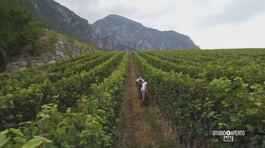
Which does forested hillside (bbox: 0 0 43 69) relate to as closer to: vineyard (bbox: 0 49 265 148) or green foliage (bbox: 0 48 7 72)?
green foliage (bbox: 0 48 7 72)

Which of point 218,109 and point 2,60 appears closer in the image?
point 218,109

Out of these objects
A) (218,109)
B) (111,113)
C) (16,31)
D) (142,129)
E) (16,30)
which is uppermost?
(16,30)

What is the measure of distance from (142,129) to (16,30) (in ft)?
125

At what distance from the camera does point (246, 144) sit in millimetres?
5664

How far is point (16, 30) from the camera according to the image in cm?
4741

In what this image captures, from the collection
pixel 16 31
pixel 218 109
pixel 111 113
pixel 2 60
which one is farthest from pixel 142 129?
pixel 16 31

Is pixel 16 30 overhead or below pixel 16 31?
overhead

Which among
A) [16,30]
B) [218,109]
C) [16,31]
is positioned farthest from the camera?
[16,30]

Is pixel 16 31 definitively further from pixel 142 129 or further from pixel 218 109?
pixel 218 109

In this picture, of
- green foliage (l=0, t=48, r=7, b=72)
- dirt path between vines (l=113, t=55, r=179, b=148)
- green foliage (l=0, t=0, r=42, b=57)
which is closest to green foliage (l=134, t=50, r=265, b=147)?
dirt path between vines (l=113, t=55, r=179, b=148)

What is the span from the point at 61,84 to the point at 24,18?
38846mm

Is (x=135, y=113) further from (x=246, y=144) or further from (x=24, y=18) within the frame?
(x=24, y=18)

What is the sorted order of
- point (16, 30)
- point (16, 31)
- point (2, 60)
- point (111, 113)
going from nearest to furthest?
1. point (111, 113)
2. point (2, 60)
3. point (16, 31)
4. point (16, 30)

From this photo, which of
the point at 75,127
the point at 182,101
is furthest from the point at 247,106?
the point at 182,101
